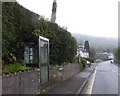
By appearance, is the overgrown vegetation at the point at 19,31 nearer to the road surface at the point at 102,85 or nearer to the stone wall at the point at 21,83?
the stone wall at the point at 21,83

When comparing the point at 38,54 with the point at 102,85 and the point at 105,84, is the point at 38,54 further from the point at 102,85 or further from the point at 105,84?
the point at 105,84

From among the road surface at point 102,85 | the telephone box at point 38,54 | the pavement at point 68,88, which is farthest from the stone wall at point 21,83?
the road surface at point 102,85

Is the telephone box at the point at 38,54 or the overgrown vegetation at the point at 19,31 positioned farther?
the telephone box at the point at 38,54

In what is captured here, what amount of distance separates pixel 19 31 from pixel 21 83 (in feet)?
17.8

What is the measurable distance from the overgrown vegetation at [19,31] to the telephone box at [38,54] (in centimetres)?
40

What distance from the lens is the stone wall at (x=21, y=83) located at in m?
9.88

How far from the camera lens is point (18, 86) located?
11.2m

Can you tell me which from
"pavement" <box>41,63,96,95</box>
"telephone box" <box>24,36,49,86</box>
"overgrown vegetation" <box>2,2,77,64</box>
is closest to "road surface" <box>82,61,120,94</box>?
"pavement" <box>41,63,96,95</box>

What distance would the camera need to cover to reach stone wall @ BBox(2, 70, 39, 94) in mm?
9884

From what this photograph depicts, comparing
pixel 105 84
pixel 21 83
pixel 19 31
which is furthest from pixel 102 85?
pixel 21 83

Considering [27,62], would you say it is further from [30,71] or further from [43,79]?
[30,71]

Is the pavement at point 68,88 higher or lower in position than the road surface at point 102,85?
higher

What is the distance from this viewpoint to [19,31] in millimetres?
16703

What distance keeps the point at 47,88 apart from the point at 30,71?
4.21 metres
